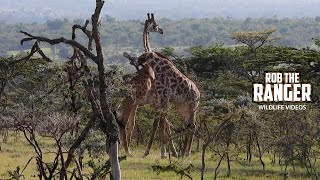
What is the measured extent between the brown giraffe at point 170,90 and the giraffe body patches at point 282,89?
1.83m

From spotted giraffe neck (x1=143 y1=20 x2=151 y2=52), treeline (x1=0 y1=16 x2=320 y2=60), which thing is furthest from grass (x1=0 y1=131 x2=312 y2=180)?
treeline (x1=0 y1=16 x2=320 y2=60)

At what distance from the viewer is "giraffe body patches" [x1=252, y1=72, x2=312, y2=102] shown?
13789mm

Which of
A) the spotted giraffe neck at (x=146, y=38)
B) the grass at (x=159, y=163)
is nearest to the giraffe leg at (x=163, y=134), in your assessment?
the grass at (x=159, y=163)

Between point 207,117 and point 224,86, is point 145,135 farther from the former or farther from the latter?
point 207,117

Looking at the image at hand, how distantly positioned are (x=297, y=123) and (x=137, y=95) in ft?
17.3

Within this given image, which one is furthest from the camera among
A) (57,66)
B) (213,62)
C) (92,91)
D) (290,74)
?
(213,62)

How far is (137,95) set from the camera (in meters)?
12.5

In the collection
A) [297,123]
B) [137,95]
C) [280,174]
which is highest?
[137,95]

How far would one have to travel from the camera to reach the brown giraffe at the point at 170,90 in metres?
13.0

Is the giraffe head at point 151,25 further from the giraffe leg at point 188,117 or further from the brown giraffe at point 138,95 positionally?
the giraffe leg at point 188,117

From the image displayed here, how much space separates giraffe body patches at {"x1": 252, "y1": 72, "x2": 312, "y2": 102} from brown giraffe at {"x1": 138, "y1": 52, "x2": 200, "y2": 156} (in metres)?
1.83

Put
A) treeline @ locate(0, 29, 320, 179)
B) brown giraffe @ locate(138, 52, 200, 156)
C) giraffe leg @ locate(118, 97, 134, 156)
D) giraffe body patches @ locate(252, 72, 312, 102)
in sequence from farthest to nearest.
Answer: giraffe body patches @ locate(252, 72, 312, 102), brown giraffe @ locate(138, 52, 200, 156), giraffe leg @ locate(118, 97, 134, 156), treeline @ locate(0, 29, 320, 179)

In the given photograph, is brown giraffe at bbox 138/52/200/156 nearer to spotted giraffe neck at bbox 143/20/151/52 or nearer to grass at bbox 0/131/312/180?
spotted giraffe neck at bbox 143/20/151/52

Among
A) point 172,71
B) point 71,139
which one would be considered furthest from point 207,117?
point 71,139
